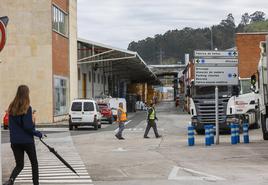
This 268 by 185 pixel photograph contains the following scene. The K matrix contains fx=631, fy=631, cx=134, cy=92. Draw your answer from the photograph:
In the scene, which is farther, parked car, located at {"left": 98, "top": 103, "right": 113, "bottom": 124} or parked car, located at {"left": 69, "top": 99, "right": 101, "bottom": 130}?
parked car, located at {"left": 98, "top": 103, "right": 113, "bottom": 124}

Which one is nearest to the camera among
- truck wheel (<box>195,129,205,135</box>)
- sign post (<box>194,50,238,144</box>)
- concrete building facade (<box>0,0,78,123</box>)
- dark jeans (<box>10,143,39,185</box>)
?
dark jeans (<box>10,143,39,185</box>)

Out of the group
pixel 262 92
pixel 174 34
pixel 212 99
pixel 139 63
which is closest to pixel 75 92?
pixel 139 63

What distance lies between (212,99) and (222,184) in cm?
1945

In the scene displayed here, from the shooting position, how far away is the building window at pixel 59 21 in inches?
2028

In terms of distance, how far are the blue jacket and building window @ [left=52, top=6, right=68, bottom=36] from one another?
4036 cm

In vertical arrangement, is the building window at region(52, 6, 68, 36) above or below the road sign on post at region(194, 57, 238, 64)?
above

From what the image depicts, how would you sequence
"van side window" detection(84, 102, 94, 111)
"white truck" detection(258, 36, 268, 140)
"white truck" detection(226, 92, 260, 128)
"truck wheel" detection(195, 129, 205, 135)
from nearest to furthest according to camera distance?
"white truck" detection(258, 36, 268, 140)
"white truck" detection(226, 92, 260, 128)
"truck wheel" detection(195, 129, 205, 135)
"van side window" detection(84, 102, 94, 111)

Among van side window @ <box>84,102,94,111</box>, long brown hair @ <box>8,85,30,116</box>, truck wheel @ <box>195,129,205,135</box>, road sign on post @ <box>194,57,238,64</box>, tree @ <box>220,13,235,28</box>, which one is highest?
tree @ <box>220,13,235,28</box>

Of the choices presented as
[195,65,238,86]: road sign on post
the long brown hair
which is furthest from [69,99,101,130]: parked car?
A: the long brown hair

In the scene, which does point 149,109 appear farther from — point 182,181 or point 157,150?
point 182,181

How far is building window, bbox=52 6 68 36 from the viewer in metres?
51.5

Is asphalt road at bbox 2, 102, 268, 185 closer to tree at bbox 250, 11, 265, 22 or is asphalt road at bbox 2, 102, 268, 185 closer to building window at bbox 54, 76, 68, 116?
building window at bbox 54, 76, 68, 116

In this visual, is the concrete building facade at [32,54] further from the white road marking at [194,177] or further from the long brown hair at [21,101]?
the long brown hair at [21,101]

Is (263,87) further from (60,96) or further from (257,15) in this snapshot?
→ (257,15)
